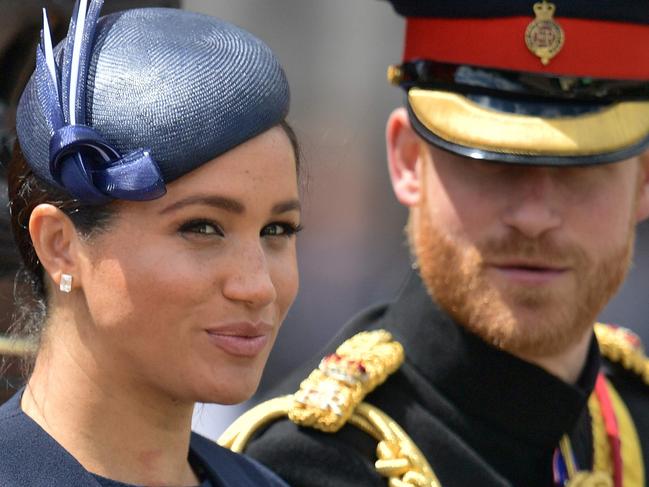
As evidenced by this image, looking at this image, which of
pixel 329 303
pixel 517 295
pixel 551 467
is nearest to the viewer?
pixel 517 295

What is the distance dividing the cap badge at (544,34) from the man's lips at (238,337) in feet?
3.48

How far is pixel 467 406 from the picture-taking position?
3.46 meters

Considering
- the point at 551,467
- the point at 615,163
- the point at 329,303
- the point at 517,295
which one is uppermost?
the point at 615,163

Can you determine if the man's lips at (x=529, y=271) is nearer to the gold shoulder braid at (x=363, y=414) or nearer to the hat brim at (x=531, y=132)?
the hat brim at (x=531, y=132)

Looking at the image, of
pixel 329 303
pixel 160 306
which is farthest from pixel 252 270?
pixel 329 303

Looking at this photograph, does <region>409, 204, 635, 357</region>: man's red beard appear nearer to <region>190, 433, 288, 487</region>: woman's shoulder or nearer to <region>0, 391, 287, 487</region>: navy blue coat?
Answer: <region>190, 433, 288, 487</region>: woman's shoulder

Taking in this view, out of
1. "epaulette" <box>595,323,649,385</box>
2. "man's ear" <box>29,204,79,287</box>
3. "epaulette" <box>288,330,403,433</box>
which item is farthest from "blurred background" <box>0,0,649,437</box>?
"man's ear" <box>29,204,79,287</box>

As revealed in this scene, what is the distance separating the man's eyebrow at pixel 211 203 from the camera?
2508 millimetres

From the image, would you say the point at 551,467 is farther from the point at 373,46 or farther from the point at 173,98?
the point at 373,46

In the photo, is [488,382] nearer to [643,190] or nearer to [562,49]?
[643,190]

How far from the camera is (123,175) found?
2473 mm

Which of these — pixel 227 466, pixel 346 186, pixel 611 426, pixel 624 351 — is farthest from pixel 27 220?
pixel 346 186

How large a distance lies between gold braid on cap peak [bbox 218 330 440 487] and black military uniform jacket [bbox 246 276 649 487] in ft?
0.09

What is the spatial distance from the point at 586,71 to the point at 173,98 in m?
1.14
